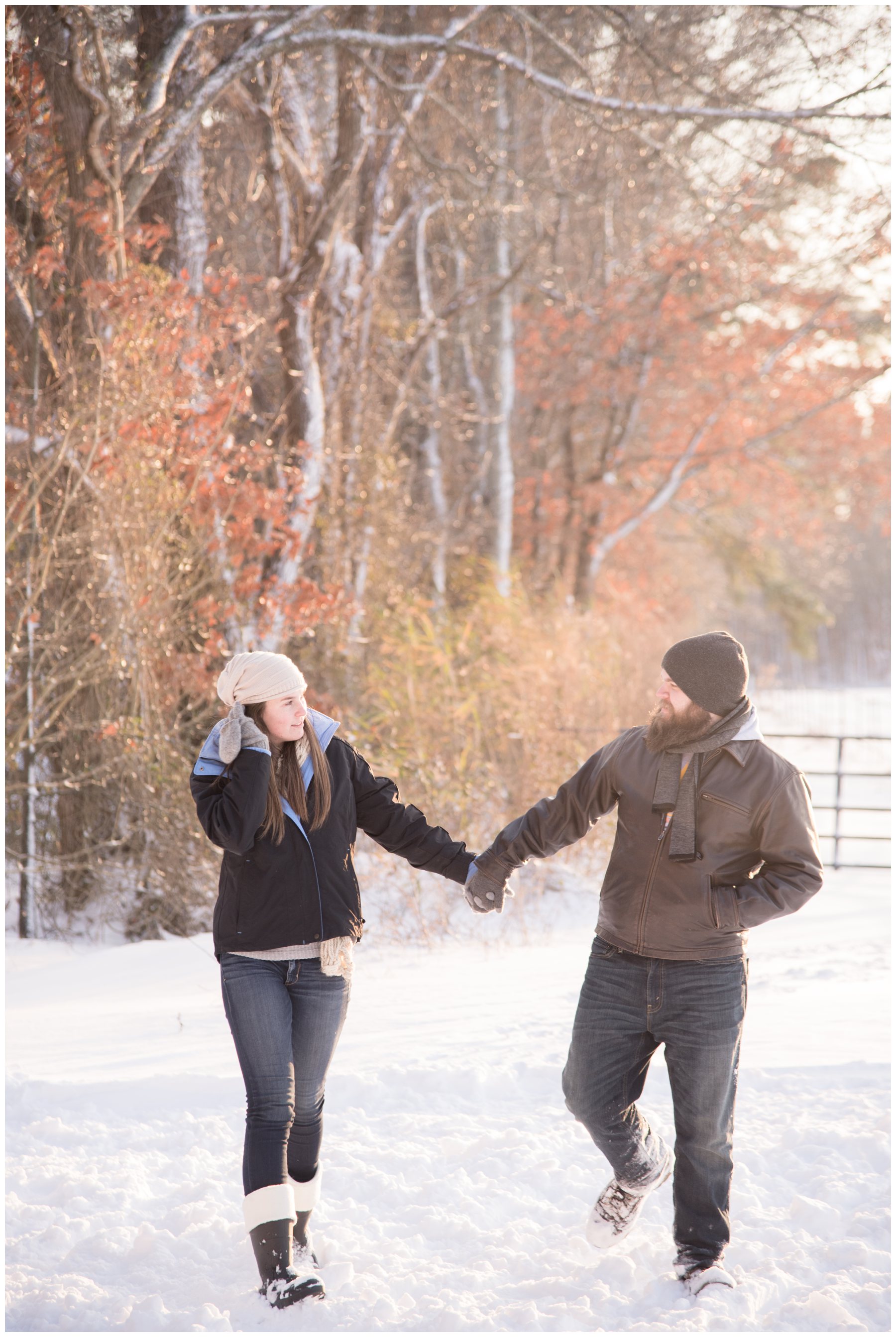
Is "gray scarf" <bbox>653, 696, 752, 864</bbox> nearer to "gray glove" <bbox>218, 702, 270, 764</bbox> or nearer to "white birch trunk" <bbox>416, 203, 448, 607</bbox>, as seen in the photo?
"gray glove" <bbox>218, 702, 270, 764</bbox>

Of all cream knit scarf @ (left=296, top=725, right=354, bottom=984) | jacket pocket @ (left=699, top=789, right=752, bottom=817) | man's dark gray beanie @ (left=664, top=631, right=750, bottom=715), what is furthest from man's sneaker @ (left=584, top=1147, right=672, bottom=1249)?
man's dark gray beanie @ (left=664, top=631, right=750, bottom=715)

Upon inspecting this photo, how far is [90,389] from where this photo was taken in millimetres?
6891

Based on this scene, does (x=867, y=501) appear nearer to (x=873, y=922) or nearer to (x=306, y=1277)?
(x=873, y=922)

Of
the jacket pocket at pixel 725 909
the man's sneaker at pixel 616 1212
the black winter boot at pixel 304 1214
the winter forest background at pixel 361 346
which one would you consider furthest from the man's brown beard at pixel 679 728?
the winter forest background at pixel 361 346

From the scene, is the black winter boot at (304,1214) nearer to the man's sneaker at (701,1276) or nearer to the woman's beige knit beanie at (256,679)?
the man's sneaker at (701,1276)

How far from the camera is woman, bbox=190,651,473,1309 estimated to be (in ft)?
8.82

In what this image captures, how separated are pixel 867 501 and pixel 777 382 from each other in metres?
5.12

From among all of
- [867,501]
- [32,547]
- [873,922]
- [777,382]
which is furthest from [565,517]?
[32,547]

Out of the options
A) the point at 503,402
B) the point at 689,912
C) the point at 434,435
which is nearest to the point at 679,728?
the point at 689,912

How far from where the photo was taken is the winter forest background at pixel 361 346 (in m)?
7.02

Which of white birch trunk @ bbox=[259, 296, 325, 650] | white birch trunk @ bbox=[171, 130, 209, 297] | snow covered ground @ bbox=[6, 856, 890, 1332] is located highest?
white birch trunk @ bbox=[171, 130, 209, 297]

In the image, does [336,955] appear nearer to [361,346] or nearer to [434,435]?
[361,346]

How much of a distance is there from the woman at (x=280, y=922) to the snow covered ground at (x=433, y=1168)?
0.93 feet

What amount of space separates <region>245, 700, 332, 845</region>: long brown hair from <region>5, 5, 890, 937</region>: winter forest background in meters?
4.08
